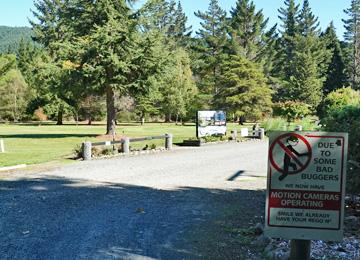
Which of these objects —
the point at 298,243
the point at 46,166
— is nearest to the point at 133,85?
the point at 46,166

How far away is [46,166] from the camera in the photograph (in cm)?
1580

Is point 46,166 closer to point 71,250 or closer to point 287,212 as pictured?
point 71,250

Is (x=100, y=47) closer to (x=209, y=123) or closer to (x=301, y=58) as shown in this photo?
(x=209, y=123)

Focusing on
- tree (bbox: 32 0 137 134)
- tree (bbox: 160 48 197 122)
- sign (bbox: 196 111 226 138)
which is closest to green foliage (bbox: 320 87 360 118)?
sign (bbox: 196 111 226 138)

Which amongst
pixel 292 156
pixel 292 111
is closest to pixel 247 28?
pixel 292 111

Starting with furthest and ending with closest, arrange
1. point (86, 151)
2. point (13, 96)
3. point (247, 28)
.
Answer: point (13, 96), point (247, 28), point (86, 151)

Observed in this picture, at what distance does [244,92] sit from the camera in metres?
49.2

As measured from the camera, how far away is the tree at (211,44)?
202 ft

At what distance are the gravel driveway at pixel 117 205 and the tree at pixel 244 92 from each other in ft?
105

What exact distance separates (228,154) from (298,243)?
655 inches

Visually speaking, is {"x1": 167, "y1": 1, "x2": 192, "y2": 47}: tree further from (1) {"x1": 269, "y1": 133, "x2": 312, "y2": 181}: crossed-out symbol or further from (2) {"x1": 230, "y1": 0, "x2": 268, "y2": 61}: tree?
(1) {"x1": 269, "y1": 133, "x2": 312, "y2": 181}: crossed-out symbol

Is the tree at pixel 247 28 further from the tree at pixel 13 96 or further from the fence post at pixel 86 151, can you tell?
the fence post at pixel 86 151

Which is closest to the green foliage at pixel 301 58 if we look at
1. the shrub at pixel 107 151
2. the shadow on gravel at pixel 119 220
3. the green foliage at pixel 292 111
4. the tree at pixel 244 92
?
the tree at pixel 244 92

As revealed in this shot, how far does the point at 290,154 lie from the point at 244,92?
1836 inches
